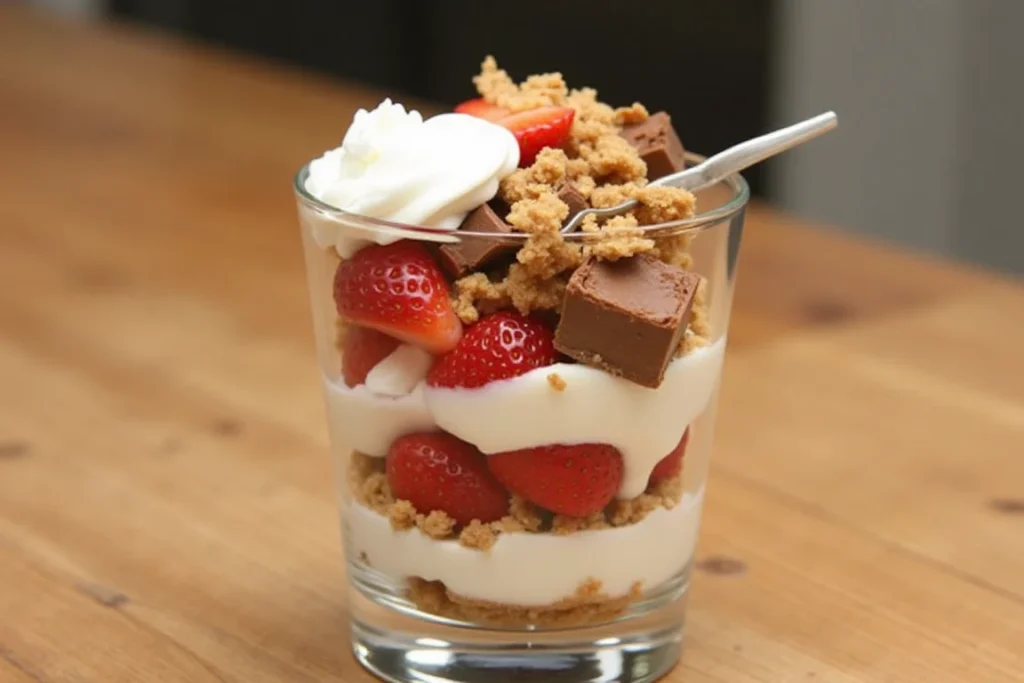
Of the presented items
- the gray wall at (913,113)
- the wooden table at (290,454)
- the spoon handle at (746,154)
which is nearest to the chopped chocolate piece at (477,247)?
the spoon handle at (746,154)

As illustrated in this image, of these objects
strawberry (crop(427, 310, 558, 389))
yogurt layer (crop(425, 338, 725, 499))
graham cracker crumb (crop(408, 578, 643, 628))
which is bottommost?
graham cracker crumb (crop(408, 578, 643, 628))

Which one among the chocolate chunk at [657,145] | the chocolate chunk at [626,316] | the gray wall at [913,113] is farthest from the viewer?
the gray wall at [913,113]

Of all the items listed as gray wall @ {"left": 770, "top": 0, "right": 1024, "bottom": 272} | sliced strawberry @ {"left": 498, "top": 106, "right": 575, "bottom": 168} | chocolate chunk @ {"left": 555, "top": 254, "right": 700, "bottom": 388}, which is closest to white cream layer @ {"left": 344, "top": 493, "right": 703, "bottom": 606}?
chocolate chunk @ {"left": 555, "top": 254, "right": 700, "bottom": 388}

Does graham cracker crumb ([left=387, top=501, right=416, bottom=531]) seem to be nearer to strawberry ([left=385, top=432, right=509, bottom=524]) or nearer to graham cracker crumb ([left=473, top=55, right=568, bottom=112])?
strawberry ([left=385, top=432, right=509, bottom=524])

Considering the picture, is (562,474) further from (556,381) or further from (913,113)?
(913,113)

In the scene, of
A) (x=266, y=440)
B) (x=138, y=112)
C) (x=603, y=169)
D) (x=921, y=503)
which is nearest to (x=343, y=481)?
(x=603, y=169)

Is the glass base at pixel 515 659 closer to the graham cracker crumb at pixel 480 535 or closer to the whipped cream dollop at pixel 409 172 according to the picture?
the graham cracker crumb at pixel 480 535
